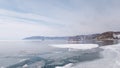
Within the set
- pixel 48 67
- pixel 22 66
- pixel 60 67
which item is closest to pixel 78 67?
pixel 60 67

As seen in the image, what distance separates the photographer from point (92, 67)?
8.09m

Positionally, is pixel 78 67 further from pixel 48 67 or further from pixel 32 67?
pixel 32 67

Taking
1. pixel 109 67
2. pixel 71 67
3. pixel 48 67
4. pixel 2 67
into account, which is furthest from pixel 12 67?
pixel 109 67

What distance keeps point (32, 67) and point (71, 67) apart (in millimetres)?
2024

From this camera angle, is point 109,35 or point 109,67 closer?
point 109,67

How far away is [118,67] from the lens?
783 centimetres

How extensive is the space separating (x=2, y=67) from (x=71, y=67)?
138 inches

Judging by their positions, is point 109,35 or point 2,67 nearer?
point 2,67

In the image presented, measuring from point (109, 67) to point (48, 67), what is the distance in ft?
10.5

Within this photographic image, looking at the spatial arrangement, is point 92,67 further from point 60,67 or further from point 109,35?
point 109,35

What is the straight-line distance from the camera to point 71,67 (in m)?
8.05

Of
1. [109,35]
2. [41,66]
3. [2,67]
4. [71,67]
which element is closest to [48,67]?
[41,66]

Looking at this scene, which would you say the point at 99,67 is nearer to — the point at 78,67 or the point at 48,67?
the point at 78,67

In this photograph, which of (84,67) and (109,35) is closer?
(84,67)
